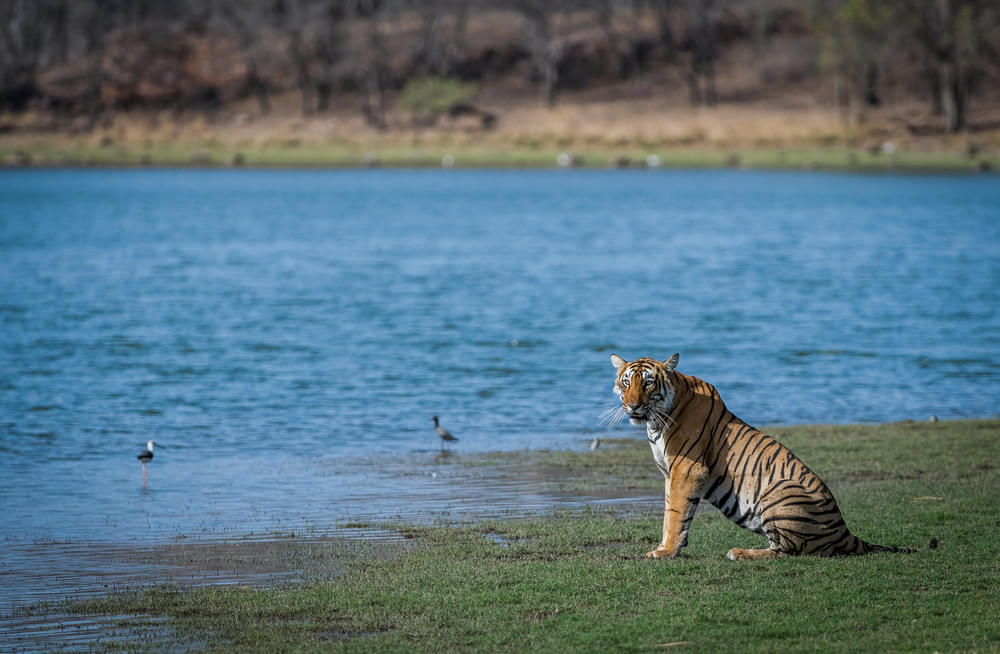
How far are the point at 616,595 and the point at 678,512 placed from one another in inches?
46.6

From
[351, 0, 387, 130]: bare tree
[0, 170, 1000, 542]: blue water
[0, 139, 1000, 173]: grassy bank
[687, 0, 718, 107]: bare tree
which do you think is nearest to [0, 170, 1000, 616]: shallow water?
[0, 170, 1000, 542]: blue water

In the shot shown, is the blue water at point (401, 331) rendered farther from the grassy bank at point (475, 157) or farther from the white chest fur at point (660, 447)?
the grassy bank at point (475, 157)

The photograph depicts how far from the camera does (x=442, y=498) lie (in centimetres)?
1378

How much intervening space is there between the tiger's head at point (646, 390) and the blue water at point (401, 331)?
391 cm

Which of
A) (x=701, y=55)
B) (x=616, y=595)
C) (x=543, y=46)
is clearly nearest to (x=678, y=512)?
(x=616, y=595)

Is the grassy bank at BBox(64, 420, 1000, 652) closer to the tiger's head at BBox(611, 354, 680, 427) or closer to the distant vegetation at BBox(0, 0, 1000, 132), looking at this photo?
the tiger's head at BBox(611, 354, 680, 427)

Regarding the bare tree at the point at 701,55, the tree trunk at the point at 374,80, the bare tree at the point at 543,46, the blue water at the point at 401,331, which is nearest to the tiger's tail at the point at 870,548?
the blue water at the point at 401,331

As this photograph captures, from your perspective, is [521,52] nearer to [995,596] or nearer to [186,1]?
[186,1]

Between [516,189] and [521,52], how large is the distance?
120ft

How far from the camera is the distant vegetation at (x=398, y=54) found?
9506 centimetres

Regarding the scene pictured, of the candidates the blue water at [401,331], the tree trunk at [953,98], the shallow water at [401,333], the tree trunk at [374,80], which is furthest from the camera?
the tree trunk at [374,80]

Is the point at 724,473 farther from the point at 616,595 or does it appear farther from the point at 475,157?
the point at 475,157

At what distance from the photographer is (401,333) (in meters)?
28.9

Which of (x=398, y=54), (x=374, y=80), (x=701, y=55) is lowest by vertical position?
(x=374, y=80)
